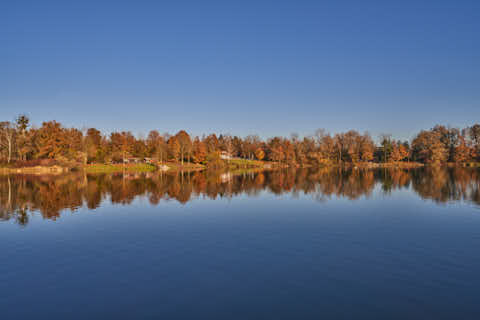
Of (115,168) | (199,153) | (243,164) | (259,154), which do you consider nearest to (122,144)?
(115,168)

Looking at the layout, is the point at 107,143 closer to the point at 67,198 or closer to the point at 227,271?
the point at 67,198

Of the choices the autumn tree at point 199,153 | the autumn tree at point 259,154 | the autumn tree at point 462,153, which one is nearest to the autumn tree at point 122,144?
the autumn tree at point 199,153

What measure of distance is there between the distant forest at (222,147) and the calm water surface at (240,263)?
91484 millimetres

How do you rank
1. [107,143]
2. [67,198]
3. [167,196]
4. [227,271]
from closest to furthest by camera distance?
[227,271] → [67,198] → [167,196] → [107,143]

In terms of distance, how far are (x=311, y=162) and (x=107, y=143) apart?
110 m

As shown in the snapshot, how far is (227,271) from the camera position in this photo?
1616cm

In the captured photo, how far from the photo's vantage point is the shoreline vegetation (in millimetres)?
109750

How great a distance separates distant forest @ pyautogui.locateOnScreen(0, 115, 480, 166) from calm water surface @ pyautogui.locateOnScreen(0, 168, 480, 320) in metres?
91.5

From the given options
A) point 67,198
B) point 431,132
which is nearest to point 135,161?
point 67,198

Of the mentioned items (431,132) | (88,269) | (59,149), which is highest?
(431,132)

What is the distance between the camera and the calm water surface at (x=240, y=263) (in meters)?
12.4

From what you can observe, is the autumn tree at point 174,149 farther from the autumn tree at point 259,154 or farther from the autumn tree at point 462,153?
the autumn tree at point 462,153

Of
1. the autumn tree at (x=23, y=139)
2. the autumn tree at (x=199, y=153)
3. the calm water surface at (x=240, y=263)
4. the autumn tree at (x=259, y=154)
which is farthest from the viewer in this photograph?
the autumn tree at (x=259, y=154)

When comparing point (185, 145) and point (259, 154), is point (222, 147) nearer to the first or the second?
point (259, 154)
